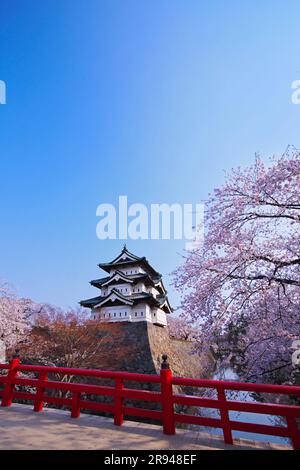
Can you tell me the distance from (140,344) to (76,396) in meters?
15.8

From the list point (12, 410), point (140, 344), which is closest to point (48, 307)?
point (140, 344)

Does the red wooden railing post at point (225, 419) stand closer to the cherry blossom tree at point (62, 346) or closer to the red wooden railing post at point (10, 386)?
the red wooden railing post at point (10, 386)

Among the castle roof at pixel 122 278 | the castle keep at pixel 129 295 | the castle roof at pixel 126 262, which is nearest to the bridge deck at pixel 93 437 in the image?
the castle keep at pixel 129 295

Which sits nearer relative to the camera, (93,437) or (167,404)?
(93,437)

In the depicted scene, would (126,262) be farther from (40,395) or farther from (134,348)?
(40,395)

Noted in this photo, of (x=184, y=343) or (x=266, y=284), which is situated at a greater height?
(x=266, y=284)

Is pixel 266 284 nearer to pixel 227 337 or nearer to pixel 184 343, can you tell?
pixel 227 337

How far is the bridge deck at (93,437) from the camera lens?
3.37 metres

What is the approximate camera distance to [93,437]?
3.66m

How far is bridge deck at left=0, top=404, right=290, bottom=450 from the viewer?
3.37 metres

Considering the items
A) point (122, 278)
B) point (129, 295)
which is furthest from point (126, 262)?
point (129, 295)

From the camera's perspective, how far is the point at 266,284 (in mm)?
5762

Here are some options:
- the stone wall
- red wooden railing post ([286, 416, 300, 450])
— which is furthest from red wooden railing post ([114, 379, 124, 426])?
the stone wall
